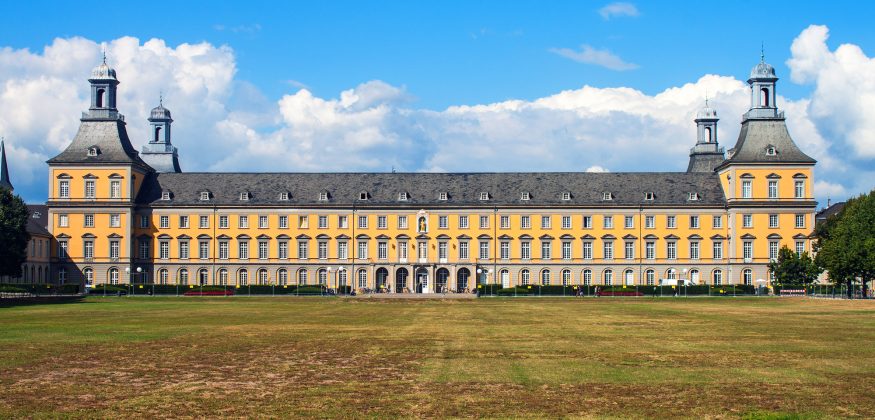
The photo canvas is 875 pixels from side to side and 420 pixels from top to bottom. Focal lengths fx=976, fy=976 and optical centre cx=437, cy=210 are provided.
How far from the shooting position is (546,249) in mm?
109125

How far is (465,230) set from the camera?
109 meters

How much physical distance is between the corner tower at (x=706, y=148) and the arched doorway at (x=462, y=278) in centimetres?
3294

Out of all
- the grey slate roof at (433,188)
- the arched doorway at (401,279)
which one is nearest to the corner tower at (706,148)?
the grey slate roof at (433,188)

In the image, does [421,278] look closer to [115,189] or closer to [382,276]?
[382,276]

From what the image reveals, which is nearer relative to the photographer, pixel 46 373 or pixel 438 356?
pixel 46 373

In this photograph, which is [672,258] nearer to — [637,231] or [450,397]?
[637,231]

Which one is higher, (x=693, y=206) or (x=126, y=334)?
(x=693, y=206)

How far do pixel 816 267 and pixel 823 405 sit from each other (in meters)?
77.9

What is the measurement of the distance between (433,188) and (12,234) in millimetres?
44625

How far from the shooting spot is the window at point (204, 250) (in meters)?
109

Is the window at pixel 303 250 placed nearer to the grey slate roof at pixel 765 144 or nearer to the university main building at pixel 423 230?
the university main building at pixel 423 230

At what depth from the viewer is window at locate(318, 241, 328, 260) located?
358 ft

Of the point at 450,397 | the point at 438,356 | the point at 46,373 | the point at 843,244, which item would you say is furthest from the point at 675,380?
the point at 843,244

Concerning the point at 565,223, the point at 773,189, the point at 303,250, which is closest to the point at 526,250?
the point at 565,223
